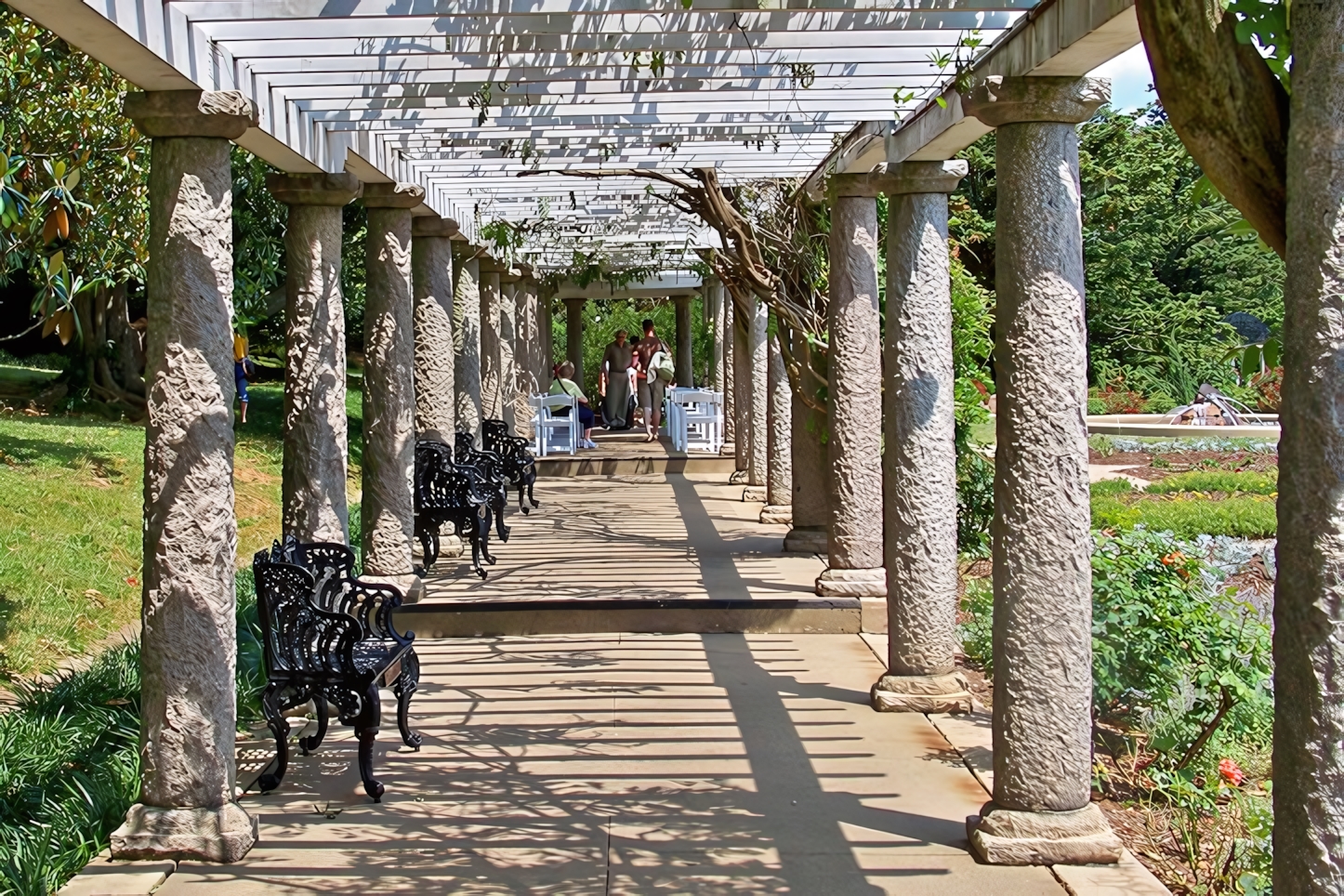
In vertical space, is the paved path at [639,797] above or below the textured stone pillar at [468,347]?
below

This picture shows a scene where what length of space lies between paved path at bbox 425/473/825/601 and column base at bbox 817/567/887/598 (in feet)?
1.04

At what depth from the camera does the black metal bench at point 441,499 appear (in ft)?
35.5

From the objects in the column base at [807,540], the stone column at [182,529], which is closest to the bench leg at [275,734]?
the stone column at [182,529]

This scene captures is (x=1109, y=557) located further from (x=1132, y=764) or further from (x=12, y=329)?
(x=12, y=329)

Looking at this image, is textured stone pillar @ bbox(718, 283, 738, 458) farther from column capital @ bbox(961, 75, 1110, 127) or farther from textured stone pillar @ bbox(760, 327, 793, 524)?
column capital @ bbox(961, 75, 1110, 127)

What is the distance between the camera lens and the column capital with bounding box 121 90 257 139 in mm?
5023

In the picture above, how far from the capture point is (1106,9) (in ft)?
14.2

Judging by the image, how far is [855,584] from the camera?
A: 9.35 m

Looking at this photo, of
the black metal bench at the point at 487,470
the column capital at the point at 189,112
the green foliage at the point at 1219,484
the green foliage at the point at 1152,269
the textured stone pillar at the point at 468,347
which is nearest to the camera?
the column capital at the point at 189,112

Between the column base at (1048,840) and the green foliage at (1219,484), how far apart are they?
1388 cm

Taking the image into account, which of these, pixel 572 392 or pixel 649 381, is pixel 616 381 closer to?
pixel 649 381

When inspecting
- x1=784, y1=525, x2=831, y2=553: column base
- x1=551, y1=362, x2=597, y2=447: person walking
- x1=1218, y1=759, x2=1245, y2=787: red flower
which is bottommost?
x1=1218, y1=759, x2=1245, y2=787: red flower

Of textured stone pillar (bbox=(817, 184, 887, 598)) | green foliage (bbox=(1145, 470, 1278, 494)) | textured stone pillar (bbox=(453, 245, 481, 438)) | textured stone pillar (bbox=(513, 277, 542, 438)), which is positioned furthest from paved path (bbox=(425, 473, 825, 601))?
green foliage (bbox=(1145, 470, 1278, 494))

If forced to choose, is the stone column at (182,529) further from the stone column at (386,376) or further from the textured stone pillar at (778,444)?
the textured stone pillar at (778,444)
